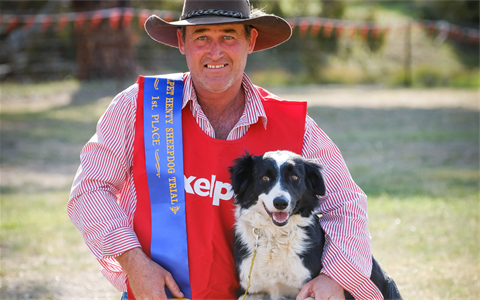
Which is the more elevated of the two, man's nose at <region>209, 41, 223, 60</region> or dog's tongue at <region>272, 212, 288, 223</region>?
man's nose at <region>209, 41, 223, 60</region>

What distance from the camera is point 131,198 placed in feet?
9.96

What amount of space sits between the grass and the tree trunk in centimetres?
291

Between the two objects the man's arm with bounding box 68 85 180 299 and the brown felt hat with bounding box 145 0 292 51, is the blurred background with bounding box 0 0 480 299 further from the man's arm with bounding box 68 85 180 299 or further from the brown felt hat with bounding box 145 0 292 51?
the brown felt hat with bounding box 145 0 292 51

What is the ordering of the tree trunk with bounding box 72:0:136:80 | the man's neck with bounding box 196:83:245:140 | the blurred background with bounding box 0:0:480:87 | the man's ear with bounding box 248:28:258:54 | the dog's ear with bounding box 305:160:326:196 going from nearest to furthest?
the dog's ear with bounding box 305:160:326:196
the man's neck with bounding box 196:83:245:140
the man's ear with bounding box 248:28:258:54
the tree trunk with bounding box 72:0:136:80
the blurred background with bounding box 0:0:480:87

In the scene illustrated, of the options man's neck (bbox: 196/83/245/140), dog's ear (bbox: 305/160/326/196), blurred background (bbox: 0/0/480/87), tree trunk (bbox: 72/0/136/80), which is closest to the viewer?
dog's ear (bbox: 305/160/326/196)

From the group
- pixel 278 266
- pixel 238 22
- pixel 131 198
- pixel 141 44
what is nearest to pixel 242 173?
pixel 278 266

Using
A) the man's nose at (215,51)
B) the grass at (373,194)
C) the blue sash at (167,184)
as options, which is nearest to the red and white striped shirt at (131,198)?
the blue sash at (167,184)

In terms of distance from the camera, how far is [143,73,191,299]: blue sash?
286 cm

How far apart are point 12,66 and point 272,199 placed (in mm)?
20602

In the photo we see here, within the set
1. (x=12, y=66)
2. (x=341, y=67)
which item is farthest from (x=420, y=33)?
(x=12, y=66)

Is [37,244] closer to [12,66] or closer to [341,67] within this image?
[12,66]

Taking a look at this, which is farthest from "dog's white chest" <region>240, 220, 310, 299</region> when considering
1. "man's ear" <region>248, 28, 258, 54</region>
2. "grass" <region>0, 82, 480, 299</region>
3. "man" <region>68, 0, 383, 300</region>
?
"grass" <region>0, 82, 480, 299</region>

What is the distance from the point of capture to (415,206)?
21.8 feet

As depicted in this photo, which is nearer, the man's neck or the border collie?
the border collie
